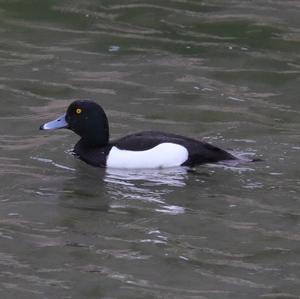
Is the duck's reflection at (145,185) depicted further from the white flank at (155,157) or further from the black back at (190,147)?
the black back at (190,147)

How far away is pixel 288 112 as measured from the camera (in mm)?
11539

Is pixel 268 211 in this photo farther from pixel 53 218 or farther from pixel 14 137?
pixel 14 137

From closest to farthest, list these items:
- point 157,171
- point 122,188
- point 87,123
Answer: point 122,188 < point 157,171 < point 87,123

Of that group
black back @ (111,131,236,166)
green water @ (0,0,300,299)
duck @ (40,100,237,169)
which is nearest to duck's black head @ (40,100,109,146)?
duck @ (40,100,237,169)

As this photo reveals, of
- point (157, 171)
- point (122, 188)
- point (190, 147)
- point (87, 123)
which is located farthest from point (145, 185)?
point (87, 123)

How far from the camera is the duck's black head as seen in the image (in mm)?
10414

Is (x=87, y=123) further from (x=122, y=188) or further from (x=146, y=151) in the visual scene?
(x=122, y=188)

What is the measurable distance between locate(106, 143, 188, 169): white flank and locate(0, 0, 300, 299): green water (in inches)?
3.4

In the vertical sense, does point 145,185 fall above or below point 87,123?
below

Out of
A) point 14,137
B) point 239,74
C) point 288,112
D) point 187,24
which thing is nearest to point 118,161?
point 14,137

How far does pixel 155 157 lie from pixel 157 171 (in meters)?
0.11

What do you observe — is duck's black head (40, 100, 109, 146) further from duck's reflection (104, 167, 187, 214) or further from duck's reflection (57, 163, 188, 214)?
duck's reflection (104, 167, 187, 214)

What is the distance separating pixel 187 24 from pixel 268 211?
5.65 metres

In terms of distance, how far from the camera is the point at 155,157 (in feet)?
32.9
